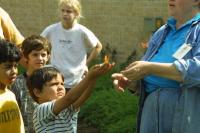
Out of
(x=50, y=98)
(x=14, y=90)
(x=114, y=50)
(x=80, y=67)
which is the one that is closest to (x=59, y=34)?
(x=80, y=67)

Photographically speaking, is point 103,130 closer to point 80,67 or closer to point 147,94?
point 80,67

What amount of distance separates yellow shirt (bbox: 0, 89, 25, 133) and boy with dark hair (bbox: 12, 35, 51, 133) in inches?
27.8

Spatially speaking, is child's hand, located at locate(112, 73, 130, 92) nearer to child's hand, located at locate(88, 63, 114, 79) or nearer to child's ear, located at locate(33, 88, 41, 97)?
child's hand, located at locate(88, 63, 114, 79)

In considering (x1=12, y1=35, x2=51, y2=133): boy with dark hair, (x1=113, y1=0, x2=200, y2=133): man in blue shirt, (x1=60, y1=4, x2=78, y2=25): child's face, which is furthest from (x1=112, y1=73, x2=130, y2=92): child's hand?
(x1=60, y1=4, x2=78, y2=25): child's face

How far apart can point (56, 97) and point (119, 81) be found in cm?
49

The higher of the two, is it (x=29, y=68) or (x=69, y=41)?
(x=29, y=68)

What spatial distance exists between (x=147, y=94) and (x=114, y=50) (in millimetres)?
8248

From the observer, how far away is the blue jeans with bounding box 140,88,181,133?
13.2 ft

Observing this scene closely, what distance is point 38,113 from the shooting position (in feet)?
13.8

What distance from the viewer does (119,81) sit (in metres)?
4.16

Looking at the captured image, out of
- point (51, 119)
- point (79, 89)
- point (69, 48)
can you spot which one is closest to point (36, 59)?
point (51, 119)

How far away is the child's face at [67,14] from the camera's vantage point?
7375mm

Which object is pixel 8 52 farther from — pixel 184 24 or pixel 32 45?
pixel 184 24

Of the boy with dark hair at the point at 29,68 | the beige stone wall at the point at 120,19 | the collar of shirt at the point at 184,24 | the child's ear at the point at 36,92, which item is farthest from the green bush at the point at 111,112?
the collar of shirt at the point at 184,24
